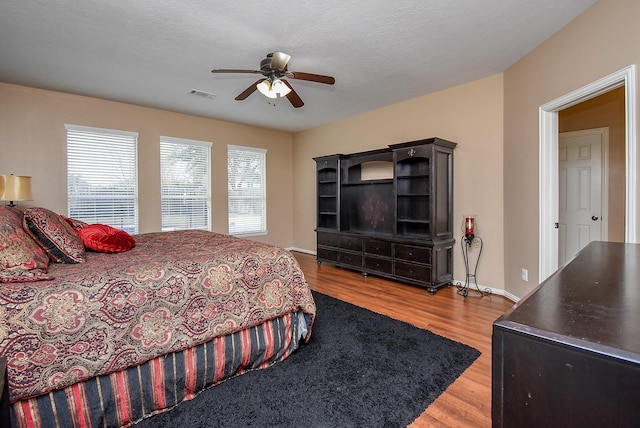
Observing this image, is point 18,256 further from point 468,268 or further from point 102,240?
point 468,268

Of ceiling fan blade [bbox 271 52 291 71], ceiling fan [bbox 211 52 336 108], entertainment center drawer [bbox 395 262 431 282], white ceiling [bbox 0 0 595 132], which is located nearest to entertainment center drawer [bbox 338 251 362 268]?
entertainment center drawer [bbox 395 262 431 282]

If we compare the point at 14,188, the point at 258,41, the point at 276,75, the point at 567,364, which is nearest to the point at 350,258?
the point at 276,75

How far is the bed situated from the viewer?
4.42 ft

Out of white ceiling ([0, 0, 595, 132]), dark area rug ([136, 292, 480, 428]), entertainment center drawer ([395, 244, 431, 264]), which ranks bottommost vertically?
dark area rug ([136, 292, 480, 428])

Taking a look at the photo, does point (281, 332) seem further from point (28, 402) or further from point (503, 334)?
point (503, 334)

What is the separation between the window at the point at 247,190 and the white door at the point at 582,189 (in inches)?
196

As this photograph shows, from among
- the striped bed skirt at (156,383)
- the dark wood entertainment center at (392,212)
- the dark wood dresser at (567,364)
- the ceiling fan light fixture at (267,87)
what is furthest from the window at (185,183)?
the dark wood dresser at (567,364)

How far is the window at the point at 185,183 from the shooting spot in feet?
16.4

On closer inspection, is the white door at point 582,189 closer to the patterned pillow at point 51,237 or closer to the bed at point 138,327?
the bed at point 138,327

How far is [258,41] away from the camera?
9.28 ft

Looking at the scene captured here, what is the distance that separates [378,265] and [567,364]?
154 inches

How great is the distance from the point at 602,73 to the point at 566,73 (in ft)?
1.40

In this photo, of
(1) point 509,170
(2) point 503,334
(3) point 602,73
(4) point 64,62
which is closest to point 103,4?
(4) point 64,62

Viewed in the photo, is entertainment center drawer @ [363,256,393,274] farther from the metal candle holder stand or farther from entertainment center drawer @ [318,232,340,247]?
the metal candle holder stand
